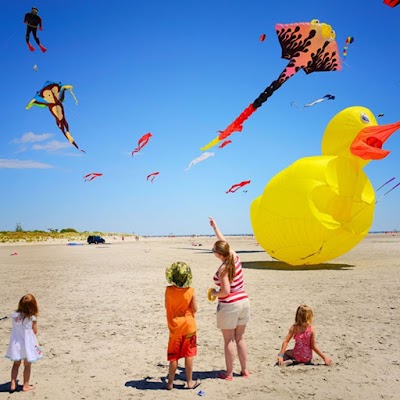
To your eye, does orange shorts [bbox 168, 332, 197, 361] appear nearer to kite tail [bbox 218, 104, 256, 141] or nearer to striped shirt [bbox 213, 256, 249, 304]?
striped shirt [bbox 213, 256, 249, 304]

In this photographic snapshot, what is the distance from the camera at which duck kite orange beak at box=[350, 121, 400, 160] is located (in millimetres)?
12492

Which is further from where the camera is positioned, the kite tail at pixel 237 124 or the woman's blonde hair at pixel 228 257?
the kite tail at pixel 237 124

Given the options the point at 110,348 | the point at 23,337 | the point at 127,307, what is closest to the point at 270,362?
the point at 110,348

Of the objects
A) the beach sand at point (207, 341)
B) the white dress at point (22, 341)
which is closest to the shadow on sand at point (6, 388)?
the beach sand at point (207, 341)

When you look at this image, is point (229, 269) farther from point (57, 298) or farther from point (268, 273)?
point (268, 273)

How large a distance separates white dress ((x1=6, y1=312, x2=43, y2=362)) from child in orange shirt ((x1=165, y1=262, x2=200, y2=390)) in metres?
1.48

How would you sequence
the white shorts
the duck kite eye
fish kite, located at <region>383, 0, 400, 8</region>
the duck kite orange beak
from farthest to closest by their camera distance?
the duck kite eye, the duck kite orange beak, fish kite, located at <region>383, 0, 400, 8</region>, the white shorts

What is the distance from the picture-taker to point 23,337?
429cm

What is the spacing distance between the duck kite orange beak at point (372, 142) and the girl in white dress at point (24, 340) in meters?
11.3

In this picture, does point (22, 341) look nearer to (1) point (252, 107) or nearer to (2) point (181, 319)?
(2) point (181, 319)

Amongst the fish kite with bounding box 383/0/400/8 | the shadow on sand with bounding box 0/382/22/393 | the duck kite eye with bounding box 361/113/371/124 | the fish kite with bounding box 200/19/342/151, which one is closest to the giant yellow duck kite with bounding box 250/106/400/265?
the duck kite eye with bounding box 361/113/371/124

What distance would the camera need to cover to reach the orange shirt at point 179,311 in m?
4.25

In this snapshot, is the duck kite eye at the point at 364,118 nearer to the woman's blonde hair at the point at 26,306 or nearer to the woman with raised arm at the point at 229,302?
the woman with raised arm at the point at 229,302

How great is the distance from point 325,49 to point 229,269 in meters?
8.04
